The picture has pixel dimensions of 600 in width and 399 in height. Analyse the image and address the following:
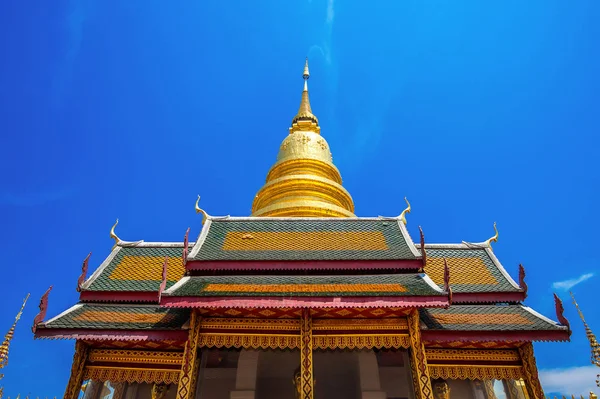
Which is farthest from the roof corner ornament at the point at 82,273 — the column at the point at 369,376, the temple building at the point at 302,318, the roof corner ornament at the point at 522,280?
the roof corner ornament at the point at 522,280

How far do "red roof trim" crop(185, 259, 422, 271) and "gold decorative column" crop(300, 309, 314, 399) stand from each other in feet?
5.02

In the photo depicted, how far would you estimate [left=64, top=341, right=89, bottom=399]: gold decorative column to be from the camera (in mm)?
6406

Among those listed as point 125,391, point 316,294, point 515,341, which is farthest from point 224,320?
point 515,341

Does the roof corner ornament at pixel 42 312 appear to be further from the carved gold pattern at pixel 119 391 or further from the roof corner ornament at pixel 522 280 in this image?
the roof corner ornament at pixel 522 280

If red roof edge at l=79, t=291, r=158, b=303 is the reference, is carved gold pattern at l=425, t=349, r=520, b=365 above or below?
below

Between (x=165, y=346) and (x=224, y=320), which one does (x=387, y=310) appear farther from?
(x=165, y=346)

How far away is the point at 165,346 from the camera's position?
22.2 feet

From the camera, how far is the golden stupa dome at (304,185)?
40.9ft

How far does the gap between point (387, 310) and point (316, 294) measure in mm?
1172

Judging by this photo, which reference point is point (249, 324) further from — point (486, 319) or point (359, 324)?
point (486, 319)

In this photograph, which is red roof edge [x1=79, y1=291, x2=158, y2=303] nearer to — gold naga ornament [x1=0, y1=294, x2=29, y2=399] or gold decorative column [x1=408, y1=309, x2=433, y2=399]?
gold naga ornament [x1=0, y1=294, x2=29, y2=399]

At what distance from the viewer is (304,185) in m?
13.6

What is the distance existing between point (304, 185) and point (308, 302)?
A: 25.7 ft

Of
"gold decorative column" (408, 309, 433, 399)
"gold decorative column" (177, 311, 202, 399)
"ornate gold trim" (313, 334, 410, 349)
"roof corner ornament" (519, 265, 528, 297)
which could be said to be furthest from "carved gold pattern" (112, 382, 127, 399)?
"roof corner ornament" (519, 265, 528, 297)
